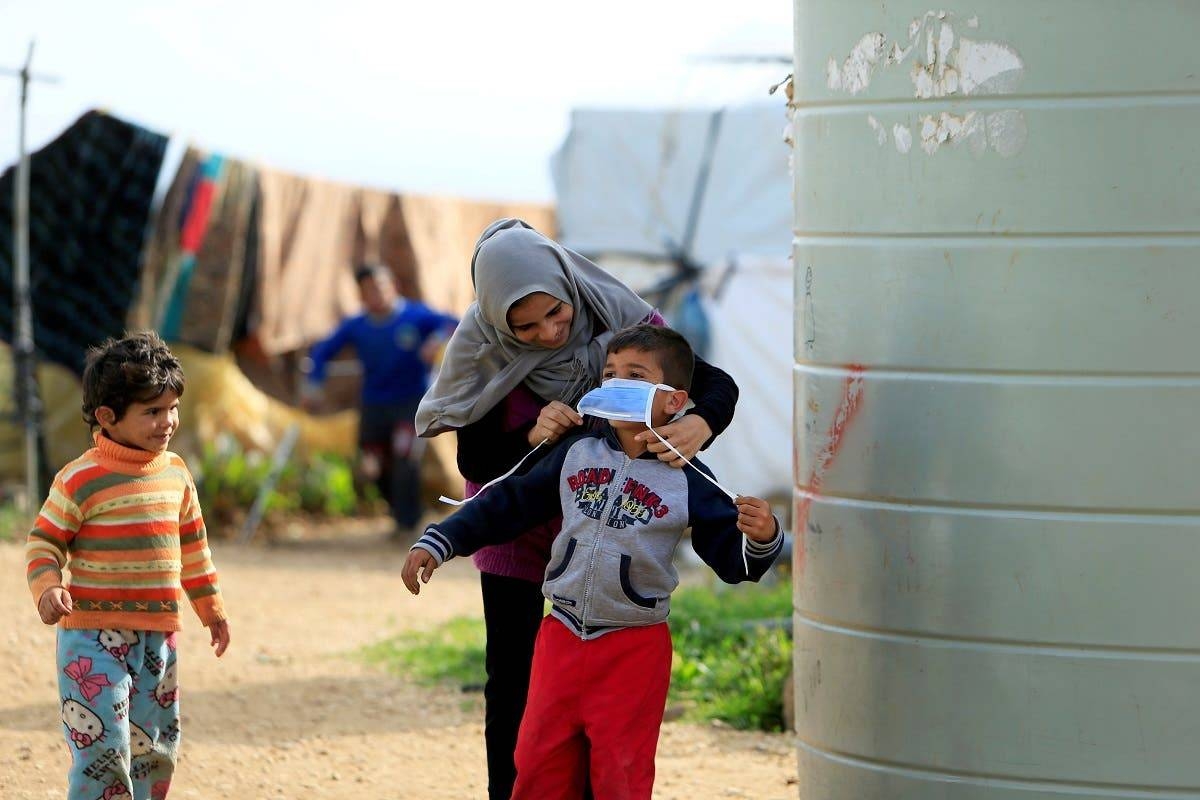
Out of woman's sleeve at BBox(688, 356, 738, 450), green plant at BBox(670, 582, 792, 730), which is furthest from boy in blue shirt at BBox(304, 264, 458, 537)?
woman's sleeve at BBox(688, 356, 738, 450)

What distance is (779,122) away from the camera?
10.0 meters

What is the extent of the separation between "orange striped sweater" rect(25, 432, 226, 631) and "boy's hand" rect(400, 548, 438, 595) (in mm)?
664

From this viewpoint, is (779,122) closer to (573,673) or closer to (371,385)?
(371,385)

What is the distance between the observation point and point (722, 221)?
1021cm

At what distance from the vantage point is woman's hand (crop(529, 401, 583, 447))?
330 centimetres

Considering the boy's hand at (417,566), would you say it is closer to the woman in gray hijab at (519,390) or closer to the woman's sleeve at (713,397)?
the woman in gray hijab at (519,390)

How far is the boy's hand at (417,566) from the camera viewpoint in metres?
3.18

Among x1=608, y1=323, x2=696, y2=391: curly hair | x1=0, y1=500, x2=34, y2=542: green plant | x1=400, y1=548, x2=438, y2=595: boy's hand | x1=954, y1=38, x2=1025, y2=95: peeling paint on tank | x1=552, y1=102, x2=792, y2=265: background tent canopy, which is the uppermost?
x1=552, y1=102, x2=792, y2=265: background tent canopy

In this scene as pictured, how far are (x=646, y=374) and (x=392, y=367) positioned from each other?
7162 millimetres

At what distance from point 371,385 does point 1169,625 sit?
Answer: 7916 mm

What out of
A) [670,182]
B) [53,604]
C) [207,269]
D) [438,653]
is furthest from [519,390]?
[207,269]

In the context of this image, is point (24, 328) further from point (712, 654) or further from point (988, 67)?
point (988, 67)

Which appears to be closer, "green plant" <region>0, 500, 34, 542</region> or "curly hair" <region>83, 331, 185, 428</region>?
"curly hair" <region>83, 331, 185, 428</region>

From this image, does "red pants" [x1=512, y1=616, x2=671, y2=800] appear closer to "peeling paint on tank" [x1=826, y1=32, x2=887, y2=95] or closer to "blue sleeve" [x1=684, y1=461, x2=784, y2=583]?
"blue sleeve" [x1=684, y1=461, x2=784, y2=583]
